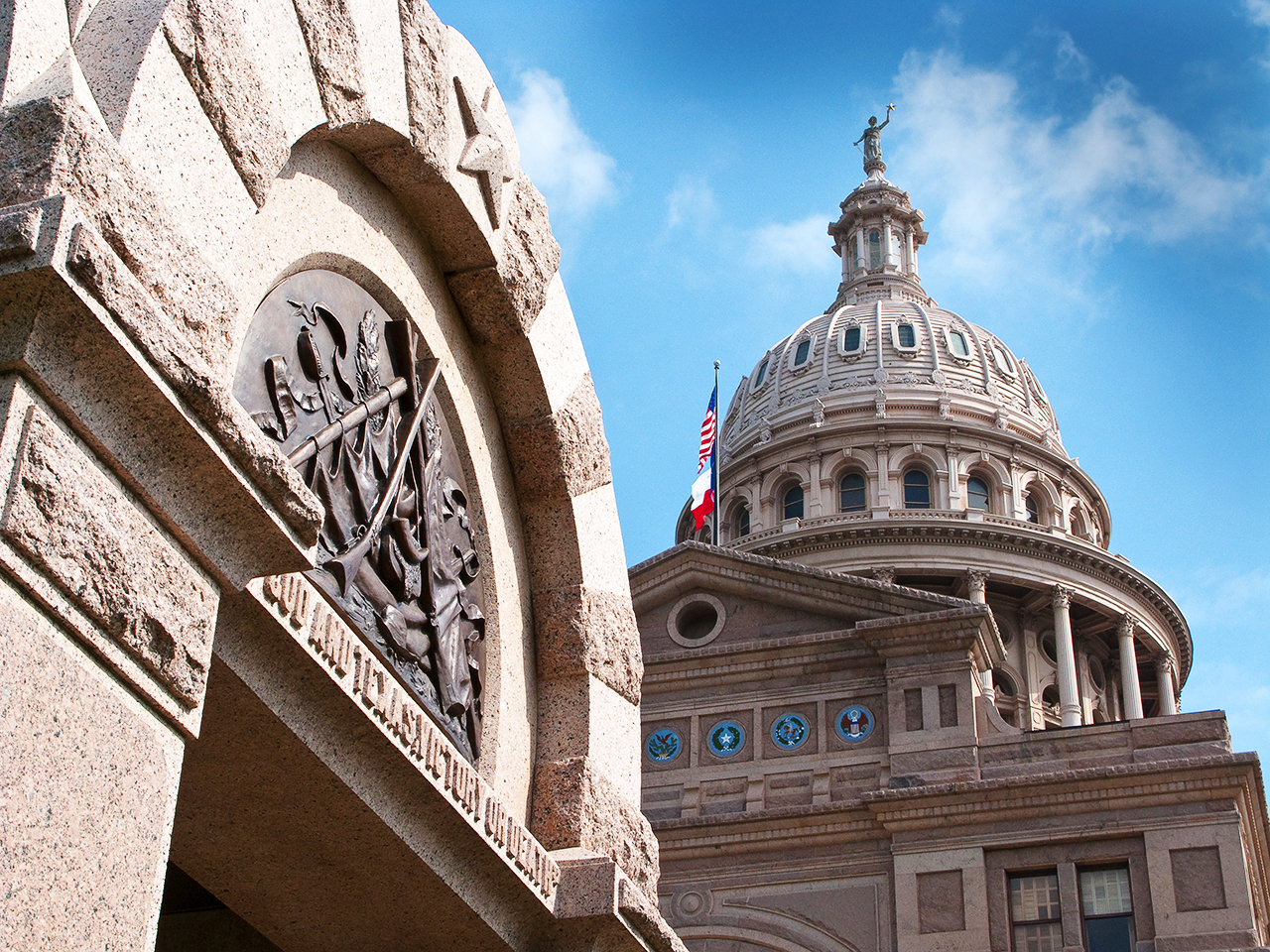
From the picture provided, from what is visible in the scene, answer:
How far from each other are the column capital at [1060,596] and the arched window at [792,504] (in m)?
9.02

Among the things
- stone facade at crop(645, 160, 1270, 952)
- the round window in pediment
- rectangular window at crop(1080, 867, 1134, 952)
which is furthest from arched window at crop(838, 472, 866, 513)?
rectangular window at crop(1080, 867, 1134, 952)

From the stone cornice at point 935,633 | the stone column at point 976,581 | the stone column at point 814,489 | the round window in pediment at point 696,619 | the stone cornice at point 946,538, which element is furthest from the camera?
the stone column at point 814,489

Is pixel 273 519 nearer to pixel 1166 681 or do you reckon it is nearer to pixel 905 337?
pixel 1166 681

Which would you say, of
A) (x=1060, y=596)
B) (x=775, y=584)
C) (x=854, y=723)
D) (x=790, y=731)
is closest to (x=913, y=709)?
(x=854, y=723)

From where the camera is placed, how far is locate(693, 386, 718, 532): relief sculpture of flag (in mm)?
35844

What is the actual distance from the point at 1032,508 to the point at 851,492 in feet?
22.9

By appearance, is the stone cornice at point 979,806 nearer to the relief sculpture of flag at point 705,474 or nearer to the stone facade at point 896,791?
the stone facade at point 896,791

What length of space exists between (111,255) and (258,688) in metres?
1.51

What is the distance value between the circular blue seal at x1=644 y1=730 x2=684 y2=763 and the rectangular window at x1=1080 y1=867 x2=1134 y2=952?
24.8ft

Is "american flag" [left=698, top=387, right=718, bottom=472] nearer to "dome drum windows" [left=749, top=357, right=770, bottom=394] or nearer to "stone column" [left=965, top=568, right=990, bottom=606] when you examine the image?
"stone column" [left=965, top=568, right=990, bottom=606]

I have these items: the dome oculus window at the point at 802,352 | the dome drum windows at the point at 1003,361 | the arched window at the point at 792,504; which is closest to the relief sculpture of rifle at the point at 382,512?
the arched window at the point at 792,504

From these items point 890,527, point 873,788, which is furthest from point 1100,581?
point 873,788

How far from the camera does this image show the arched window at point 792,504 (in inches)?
2179

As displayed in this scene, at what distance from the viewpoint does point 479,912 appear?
224 inches
